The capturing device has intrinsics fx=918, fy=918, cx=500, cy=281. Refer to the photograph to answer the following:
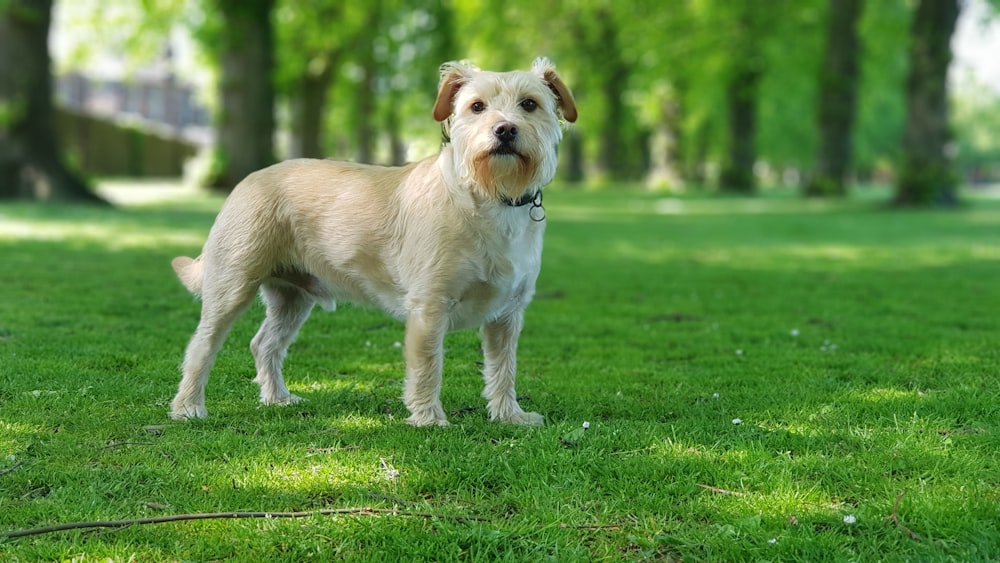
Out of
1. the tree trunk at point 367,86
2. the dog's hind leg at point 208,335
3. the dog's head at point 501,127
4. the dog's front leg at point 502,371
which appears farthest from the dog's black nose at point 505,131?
the tree trunk at point 367,86

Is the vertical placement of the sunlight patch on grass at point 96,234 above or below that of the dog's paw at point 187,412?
below

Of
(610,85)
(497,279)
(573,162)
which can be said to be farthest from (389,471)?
(573,162)

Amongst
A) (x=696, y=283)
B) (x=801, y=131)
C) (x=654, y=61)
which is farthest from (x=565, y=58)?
(x=696, y=283)

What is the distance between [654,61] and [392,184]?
36.8 meters

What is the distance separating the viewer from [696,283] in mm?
11977

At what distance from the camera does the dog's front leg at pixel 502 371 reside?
5332mm

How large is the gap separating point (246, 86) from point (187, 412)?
71.2 feet

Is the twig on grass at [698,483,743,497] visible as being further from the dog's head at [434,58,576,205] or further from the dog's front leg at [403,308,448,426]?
the dog's head at [434,58,576,205]

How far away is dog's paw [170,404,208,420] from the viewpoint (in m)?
5.15

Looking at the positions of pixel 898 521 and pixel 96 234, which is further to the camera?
pixel 96 234

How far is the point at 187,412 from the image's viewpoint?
5.19m

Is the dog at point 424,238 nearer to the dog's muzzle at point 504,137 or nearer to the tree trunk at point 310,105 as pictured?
the dog's muzzle at point 504,137

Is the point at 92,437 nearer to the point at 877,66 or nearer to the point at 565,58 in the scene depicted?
the point at 877,66

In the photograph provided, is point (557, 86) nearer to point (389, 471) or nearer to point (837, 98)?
point (389, 471)
